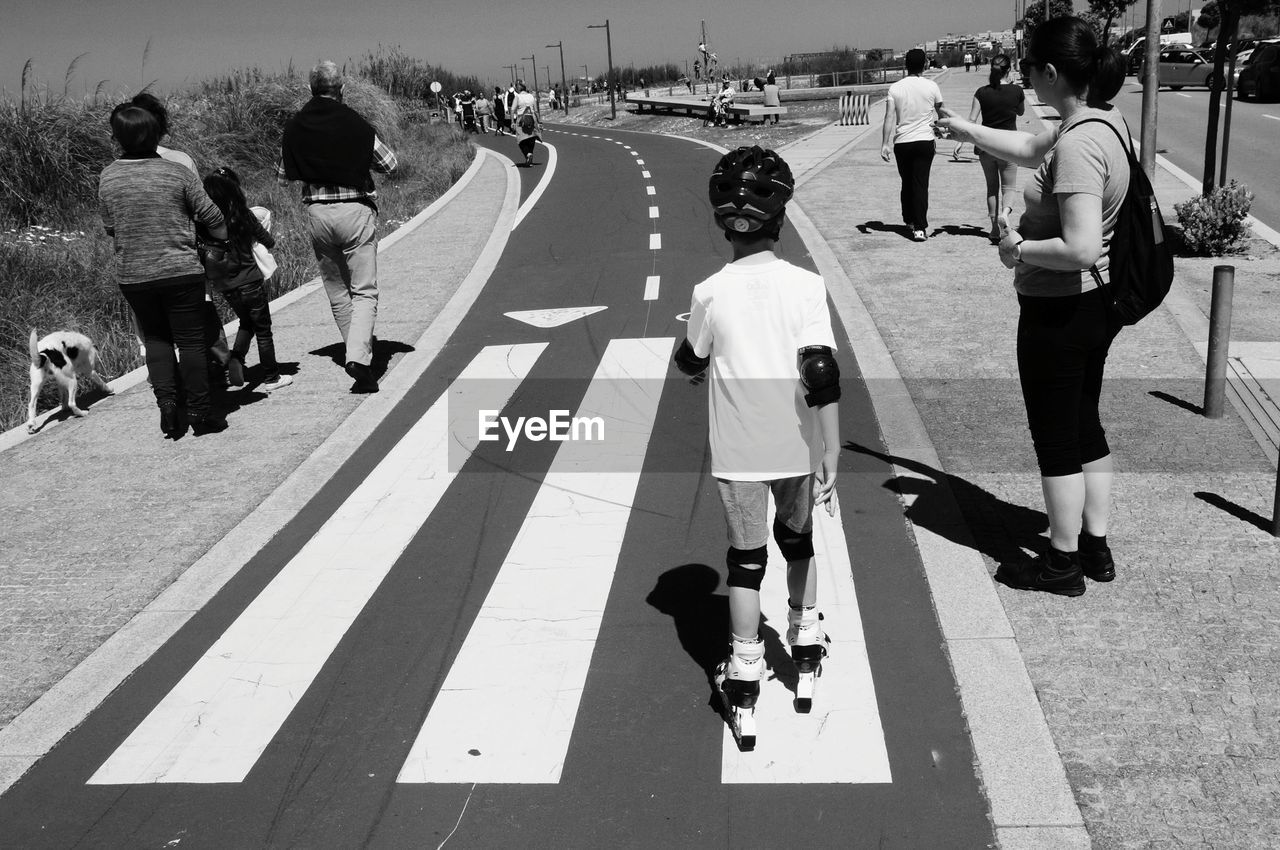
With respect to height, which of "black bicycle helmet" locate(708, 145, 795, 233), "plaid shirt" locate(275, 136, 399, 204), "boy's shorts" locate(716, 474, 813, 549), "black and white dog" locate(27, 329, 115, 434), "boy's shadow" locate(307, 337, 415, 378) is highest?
"black bicycle helmet" locate(708, 145, 795, 233)

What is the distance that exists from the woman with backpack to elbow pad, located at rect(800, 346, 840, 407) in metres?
1.26

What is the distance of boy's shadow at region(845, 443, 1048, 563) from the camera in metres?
5.14

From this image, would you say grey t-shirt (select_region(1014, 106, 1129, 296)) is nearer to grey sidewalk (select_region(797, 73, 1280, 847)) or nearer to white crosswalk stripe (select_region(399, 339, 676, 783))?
grey sidewalk (select_region(797, 73, 1280, 847))

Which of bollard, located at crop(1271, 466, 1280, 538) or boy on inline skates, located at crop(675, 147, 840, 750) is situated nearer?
boy on inline skates, located at crop(675, 147, 840, 750)

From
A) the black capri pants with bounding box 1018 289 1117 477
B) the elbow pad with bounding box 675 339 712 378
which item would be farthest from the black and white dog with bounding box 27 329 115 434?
the black capri pants with bounding box 1018 289 1117 477

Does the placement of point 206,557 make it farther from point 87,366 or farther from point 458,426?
point 87,366

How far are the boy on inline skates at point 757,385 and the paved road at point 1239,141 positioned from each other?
11294 millimetres

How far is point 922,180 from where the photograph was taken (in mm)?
12328

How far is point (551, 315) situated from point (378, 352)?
1.76 meters

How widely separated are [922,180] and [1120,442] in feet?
22.1

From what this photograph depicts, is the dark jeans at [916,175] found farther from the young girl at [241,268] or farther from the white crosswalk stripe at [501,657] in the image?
the young girl at [241,268]

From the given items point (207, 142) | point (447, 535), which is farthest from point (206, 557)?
point (207, 142)

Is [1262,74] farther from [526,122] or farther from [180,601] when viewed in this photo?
[180,601]

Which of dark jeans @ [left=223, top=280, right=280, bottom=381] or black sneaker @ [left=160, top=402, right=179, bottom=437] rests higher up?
dark jeans @ [left=223, top=280, right=280, bottom=381]
